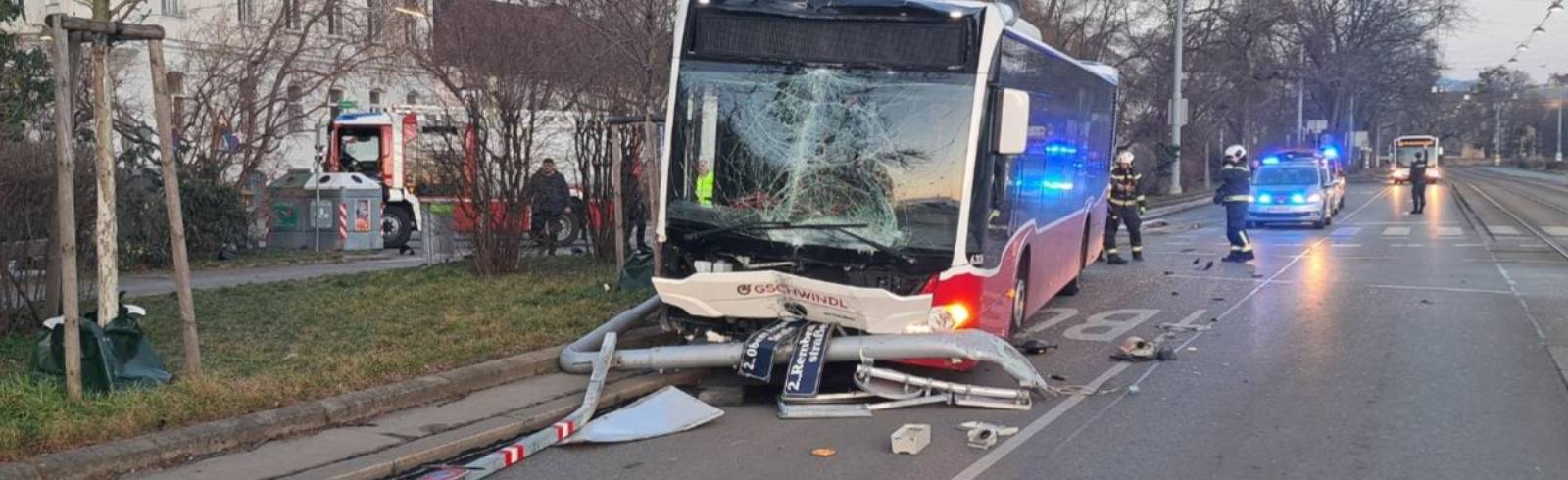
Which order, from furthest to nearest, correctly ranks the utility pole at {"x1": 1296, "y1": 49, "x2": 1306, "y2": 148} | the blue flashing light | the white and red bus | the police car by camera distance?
the utility pole at {"x1": 1296, "y1": 49, "x2": 1306, "y2": 148}
the police car
the blue flashing light
the white and red bus

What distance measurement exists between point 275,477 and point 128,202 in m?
8.90

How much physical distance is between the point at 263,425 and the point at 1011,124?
4.92 meters

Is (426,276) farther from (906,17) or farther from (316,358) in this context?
(906,17)

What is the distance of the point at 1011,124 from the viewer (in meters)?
8.86

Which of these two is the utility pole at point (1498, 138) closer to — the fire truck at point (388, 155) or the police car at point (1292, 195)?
the police car at point (1292, 195)

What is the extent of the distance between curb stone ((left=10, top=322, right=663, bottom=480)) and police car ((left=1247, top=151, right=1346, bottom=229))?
22342 millimetres

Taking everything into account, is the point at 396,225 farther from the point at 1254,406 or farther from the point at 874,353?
the point at 1254,406

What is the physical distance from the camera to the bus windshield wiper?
877 cm

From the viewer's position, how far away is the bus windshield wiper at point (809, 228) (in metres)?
8.77

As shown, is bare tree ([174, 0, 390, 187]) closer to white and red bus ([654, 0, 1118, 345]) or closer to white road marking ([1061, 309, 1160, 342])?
white and red bus ([654, 0, 1118, 345])

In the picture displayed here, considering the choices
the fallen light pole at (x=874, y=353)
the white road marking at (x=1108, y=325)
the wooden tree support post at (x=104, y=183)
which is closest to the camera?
the wooden tree support post at (x=104, y=183)

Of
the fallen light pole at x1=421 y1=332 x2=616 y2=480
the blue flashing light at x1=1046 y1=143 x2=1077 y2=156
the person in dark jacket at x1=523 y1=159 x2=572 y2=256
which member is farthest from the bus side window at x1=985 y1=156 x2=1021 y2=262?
the person in dark jacket at x1=523 y1=159 x2=572 y2=256

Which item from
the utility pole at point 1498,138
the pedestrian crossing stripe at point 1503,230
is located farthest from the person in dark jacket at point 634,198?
the utility pole at point 1498,138

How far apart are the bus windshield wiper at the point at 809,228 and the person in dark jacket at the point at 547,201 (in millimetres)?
6147
